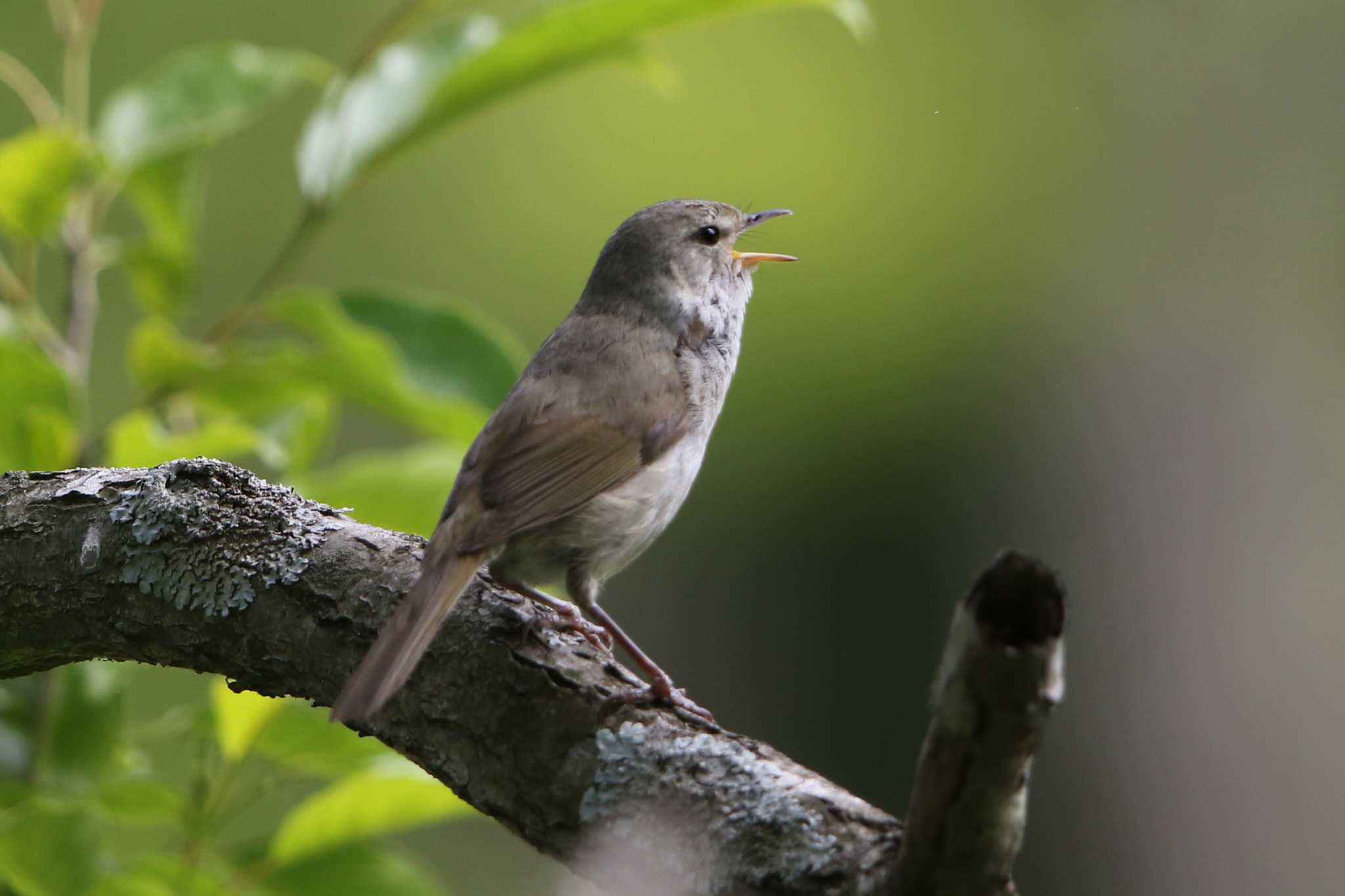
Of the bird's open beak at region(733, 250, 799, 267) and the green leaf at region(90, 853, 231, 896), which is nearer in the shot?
the green leaf at region(90, 853, 231, 896)

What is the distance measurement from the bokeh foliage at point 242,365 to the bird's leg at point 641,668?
1.22ft

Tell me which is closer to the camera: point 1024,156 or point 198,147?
point 198,147

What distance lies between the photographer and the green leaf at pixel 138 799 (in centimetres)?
261

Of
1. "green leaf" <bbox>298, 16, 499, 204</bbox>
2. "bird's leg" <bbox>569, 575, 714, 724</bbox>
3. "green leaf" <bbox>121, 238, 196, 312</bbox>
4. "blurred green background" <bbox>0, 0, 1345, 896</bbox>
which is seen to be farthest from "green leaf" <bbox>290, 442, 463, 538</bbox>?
"blurred green background" <bbox>0, 0, 1345, 896</bbox>

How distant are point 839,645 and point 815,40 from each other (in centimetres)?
530

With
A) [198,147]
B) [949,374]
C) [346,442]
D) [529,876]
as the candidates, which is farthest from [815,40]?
[198,147]

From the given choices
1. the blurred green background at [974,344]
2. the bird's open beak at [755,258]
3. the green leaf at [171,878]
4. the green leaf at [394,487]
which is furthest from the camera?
the blurred green background at [974,344]

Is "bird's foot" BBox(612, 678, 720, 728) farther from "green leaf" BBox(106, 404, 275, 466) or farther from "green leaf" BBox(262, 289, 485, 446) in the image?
"green leaf" BBox(106, 404, 275, 466)

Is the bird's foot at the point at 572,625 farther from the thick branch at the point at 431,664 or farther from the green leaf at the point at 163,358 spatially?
the green leaf at the point at 163,358

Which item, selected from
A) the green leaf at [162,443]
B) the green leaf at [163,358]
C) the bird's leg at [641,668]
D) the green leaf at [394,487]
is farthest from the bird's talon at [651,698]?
the green leaf at [163,358]

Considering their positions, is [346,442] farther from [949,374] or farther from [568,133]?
Result: [949,374]

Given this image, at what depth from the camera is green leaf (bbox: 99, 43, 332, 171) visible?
9.43ft

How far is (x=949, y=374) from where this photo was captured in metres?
10.2

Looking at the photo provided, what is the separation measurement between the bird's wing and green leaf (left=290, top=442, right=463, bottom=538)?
0.05 metres
